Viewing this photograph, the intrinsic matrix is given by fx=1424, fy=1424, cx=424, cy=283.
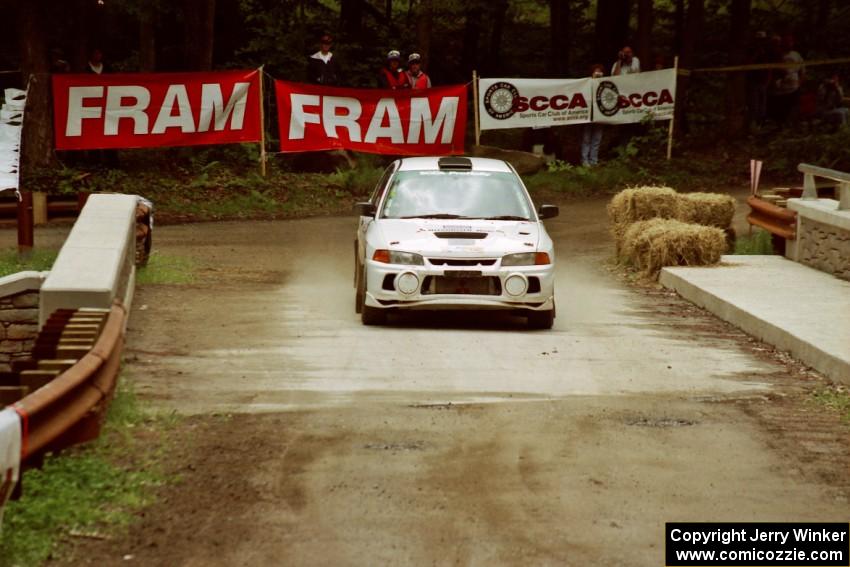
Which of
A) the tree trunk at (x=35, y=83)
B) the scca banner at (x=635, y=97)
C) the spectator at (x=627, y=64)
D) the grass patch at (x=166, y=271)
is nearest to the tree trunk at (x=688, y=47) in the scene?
the scca banner at (x=635, y=97)

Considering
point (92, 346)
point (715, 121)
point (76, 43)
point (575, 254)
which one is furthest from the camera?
point (715, 121)

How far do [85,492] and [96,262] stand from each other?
12.9ft

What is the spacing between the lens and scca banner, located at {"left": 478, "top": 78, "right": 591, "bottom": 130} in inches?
1054

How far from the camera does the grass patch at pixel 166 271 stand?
15918 mm

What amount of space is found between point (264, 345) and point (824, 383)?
14.7 feet

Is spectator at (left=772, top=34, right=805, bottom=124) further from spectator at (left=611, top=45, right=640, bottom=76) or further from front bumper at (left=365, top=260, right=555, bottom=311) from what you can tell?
front bumper at (left=365, top=260, right=555, bottom=311)

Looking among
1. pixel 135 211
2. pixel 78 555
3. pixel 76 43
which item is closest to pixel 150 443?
pixel 78 555

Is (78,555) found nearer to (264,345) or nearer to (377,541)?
(377,541)

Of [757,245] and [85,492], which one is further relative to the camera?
[757,245]

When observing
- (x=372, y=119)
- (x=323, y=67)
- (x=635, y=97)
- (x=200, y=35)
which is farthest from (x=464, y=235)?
(x=635, y=97)

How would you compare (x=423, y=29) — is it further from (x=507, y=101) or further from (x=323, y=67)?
(x=323, y=67)

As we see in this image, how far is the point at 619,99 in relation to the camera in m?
27.4

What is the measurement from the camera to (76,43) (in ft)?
96.7

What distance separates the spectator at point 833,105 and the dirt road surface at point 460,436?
16.6 meters
